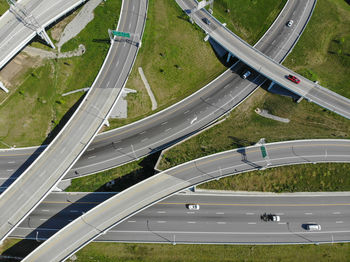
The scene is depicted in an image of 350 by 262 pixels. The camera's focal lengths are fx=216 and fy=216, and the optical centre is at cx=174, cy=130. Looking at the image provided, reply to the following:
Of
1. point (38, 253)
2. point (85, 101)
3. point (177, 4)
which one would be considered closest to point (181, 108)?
point (85, 101)

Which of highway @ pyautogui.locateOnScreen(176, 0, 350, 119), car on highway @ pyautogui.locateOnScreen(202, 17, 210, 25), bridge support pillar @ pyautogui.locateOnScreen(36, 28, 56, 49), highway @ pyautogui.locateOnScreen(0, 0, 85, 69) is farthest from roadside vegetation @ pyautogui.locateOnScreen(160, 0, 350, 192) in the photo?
highway @ pyautogui.locateOnScreen(0, 0, 85, 69)

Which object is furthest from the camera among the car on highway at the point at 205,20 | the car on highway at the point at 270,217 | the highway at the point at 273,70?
the car on highway at the point at 205,20

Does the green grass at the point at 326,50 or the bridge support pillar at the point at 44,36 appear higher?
the green grass at the point at 326,50

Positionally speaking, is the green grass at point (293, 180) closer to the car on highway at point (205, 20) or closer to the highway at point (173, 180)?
the highway at point (173, 180)

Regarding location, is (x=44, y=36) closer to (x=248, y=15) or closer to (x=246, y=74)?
(x=246, y=74)

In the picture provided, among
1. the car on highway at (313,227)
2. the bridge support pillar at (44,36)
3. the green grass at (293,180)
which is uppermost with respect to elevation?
the bridge support pillar at (44,36)

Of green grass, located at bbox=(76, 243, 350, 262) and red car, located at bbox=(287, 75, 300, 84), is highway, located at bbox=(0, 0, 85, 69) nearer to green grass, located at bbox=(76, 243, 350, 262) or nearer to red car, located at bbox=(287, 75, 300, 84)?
green grass, located at bbox=(76, 243, 350, 262)

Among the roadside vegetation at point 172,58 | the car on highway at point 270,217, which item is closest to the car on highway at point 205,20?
the roadside vegetation at point 172,58
